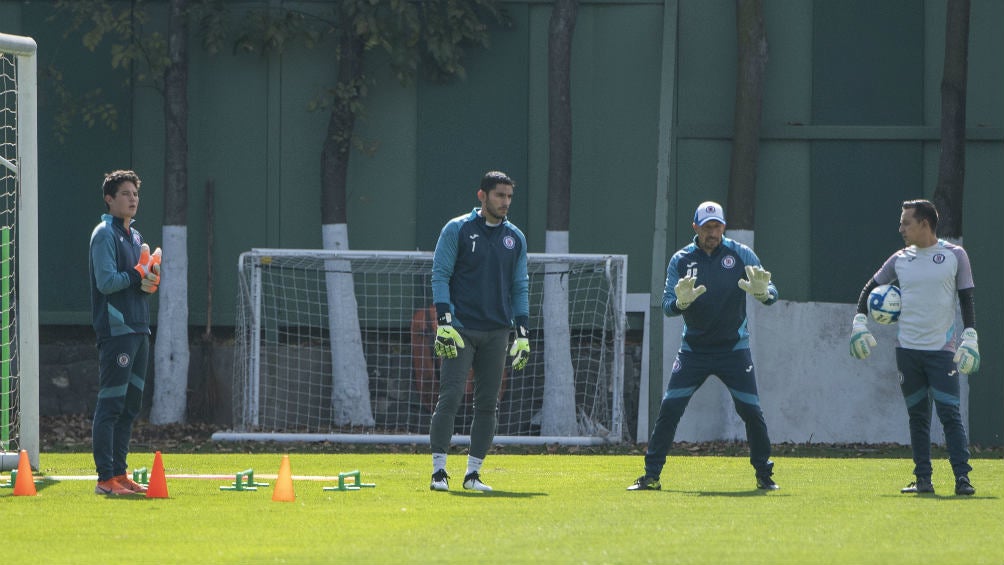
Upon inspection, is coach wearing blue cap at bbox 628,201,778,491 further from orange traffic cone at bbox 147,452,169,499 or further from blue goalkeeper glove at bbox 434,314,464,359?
orange traffic cone at bbox 147,452,169,499

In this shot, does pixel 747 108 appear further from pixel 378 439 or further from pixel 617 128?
pixel 378 439

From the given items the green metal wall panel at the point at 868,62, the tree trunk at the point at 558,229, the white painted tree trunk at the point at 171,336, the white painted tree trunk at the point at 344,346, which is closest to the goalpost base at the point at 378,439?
the tree trunk at the point at 558,229

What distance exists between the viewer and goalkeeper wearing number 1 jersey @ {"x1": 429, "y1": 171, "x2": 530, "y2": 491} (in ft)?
32.6

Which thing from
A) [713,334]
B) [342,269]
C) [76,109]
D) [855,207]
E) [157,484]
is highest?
[76,109]

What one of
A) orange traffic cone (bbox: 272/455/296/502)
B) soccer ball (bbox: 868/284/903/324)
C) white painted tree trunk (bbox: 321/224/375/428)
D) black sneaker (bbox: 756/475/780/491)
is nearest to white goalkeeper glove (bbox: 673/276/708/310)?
soccer ball (bbox: 868/284/903/324)

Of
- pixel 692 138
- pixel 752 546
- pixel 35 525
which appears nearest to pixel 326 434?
pixel 692 138

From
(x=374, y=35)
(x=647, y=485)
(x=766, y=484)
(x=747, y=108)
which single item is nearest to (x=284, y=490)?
(x=647, y=485)

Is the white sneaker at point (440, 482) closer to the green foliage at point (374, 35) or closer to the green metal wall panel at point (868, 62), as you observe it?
the green foliage at point (374, 35)

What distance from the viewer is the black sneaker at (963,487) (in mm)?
9812

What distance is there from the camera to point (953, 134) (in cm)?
1691

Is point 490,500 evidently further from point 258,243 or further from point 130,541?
Answer: point 258,243

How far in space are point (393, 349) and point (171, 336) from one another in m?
2.52

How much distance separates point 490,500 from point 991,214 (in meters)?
10.4

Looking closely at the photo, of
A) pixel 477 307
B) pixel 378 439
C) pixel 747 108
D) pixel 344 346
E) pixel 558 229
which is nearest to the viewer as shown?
pixel 477 307
